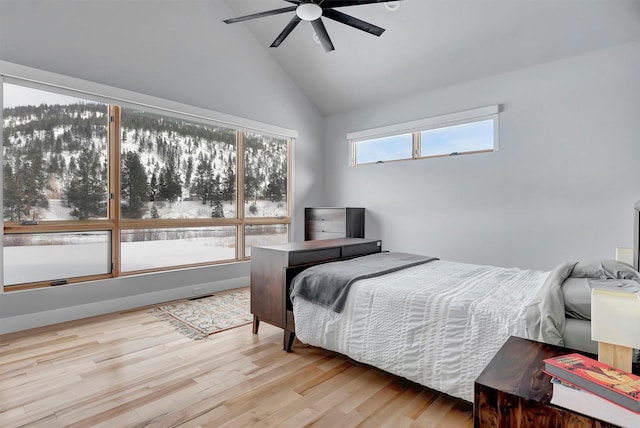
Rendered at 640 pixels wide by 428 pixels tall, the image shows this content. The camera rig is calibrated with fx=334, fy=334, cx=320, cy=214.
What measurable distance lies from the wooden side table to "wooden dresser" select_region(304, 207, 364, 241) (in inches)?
145

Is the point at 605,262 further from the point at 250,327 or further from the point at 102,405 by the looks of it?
the point at 102,405

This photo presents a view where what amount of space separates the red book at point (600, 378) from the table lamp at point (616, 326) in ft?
0.19

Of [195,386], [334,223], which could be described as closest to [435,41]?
[334,223]

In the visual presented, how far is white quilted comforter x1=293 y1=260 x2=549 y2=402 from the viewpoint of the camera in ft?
5.65

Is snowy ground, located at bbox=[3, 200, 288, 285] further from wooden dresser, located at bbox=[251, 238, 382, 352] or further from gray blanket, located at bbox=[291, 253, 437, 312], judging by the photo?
gray blanket, located at bbox=[291, 253, 437, 312]

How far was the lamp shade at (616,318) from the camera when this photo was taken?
102cm

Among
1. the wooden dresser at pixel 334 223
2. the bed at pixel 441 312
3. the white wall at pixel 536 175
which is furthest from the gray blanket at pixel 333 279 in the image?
the wooden dresser at pixel 334 223

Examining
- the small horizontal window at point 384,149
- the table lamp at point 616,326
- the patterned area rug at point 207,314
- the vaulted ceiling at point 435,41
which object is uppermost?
the vaulted ceiling at point 435,41

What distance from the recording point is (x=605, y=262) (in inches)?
78.8

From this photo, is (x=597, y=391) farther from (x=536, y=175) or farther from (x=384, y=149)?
(x=384, y=149)

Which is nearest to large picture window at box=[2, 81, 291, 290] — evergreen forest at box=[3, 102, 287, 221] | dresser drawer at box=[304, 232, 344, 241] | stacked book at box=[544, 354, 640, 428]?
evergreen forest at box=[3, 102, 287, 221]

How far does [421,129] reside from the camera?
4602 millimetres

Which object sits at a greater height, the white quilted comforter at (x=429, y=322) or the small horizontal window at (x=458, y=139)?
the small horizontal window at (x=458, y=139)

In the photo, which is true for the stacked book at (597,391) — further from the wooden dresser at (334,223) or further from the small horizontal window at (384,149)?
the small horizontal window at (384,149)
